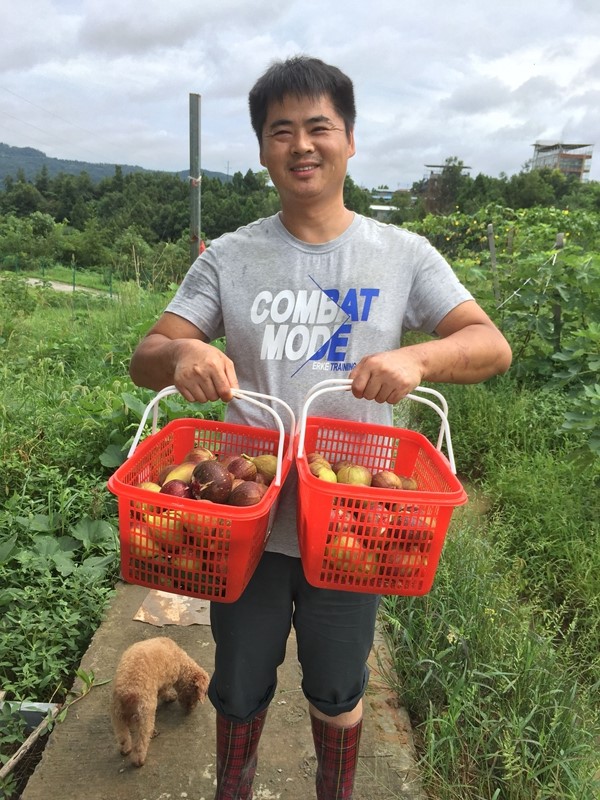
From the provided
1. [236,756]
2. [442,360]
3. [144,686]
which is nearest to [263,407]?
[442,360]

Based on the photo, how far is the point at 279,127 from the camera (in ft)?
4.84

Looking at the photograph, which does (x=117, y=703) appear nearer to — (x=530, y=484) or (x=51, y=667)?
(x=51, y=667)

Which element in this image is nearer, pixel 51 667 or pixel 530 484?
pixel 51 667

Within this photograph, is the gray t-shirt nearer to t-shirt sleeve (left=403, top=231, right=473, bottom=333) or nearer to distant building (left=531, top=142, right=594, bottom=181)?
A: t-shirt sleeve (left=403, top=231, right=473, bottom=333)

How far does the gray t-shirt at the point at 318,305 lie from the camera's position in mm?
1478

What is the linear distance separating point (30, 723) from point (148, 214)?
1516 inches

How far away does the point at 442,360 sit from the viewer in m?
1.35

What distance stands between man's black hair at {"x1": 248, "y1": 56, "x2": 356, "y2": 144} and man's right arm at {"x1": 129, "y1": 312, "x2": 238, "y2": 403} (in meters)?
0.57

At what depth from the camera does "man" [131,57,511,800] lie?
4.79 ft

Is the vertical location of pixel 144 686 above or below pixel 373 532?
below

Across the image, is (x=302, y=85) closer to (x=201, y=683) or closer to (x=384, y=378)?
(x=384, y=378)

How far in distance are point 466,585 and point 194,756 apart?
120cm

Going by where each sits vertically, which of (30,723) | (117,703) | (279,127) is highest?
(279,127)

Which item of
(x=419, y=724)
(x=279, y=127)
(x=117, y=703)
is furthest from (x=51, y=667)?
(x=279, y=127)
